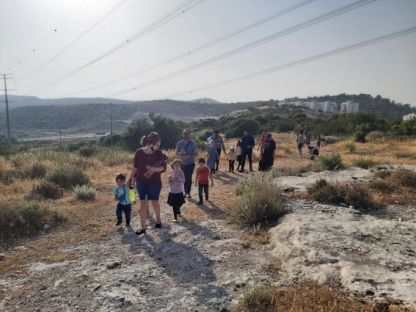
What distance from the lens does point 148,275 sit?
5.93 m

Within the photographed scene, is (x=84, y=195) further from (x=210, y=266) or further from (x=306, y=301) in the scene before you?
(x=306, y=301)

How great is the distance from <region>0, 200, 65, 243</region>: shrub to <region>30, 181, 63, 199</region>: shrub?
3493 mm

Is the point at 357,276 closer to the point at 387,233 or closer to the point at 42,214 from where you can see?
the point at 387,233

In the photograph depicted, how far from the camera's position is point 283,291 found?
16.4ft

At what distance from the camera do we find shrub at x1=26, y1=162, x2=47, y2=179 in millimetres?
16484

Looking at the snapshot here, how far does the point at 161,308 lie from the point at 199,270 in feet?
3.79

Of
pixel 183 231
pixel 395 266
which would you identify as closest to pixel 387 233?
pixel 395 266

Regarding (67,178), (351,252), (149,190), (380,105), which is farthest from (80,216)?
(380,105)

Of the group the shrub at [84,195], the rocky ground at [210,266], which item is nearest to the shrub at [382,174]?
the rocky ground at [210,266]

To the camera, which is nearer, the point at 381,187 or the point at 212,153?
the point at 381,187

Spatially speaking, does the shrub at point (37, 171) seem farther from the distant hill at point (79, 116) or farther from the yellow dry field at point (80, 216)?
the distant hill at point (79, 116)

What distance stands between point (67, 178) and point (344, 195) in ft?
31.5

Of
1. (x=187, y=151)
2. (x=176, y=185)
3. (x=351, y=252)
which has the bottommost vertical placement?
(x=351, y=252)

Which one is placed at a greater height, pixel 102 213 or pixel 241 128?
pixel 241 128
